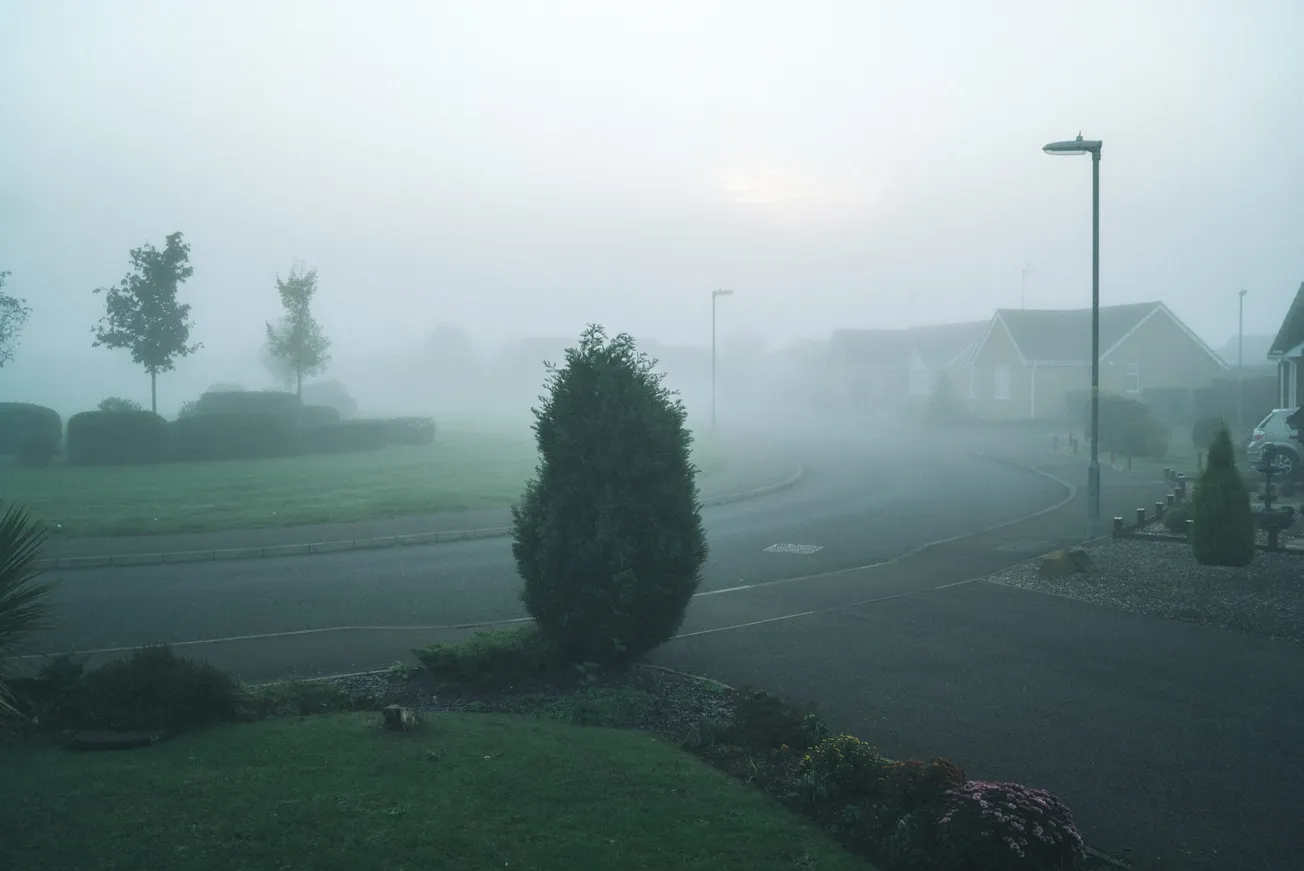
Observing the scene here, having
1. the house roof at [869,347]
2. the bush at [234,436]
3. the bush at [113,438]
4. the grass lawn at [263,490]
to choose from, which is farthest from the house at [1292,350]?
the house roof at [869,347]

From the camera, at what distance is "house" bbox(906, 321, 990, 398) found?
6454 cm

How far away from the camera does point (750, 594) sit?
1327 cm

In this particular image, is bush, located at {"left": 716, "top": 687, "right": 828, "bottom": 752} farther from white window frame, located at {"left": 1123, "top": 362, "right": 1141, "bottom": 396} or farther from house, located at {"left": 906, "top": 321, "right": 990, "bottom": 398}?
house, located at {"left": 906, "top": 321, "right": 990, "bottom": 398}

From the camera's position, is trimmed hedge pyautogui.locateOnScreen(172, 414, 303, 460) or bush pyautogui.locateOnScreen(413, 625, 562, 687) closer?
bush pyautogui.locateOnScreen(413, 625, 562, 687)

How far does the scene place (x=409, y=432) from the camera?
42.0 m

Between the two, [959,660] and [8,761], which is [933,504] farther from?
[8,761]

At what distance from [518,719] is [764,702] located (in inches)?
73.1

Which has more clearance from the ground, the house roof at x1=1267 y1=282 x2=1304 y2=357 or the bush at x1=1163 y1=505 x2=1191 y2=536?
the house roof at x1=1267 y1=282 x2=1304 y2=357

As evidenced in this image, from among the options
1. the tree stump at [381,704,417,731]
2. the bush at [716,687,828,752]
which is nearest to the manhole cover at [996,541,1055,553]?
the bush at [716,687,828,752]

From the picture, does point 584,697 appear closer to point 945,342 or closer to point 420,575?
point 420,575

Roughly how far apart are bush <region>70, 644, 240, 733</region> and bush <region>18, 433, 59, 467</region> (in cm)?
2854

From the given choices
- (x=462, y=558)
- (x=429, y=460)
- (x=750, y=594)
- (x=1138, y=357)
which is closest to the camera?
(x=750, y=594)

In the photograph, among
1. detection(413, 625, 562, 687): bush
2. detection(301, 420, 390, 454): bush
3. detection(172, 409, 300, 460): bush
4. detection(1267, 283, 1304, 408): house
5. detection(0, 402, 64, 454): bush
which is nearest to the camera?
detection(413, 625, 562, 687): bush

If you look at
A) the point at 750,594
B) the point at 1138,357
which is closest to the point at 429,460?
the point at 750,594
